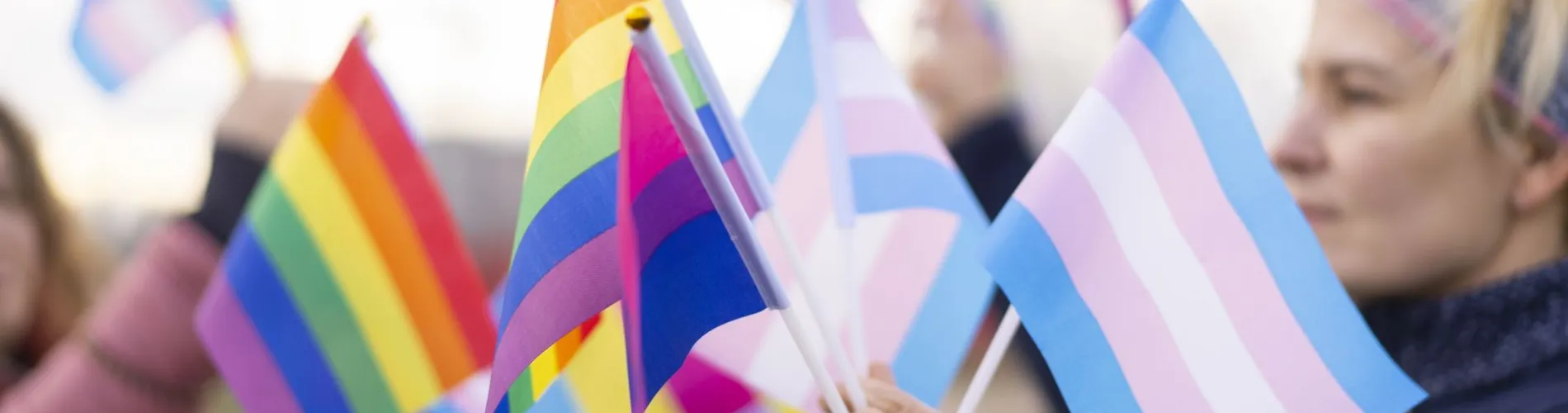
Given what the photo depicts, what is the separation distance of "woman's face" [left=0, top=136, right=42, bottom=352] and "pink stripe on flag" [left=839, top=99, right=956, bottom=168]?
3.20 feet

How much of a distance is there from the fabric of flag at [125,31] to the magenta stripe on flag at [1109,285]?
2.83 ft

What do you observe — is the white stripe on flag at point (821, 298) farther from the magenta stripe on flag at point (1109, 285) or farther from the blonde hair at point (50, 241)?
the blonde hair at point (50, 241)

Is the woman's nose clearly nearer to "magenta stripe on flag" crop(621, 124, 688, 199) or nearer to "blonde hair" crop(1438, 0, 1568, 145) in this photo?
"blonde hair" crop(1438, 0, 1568, 145)

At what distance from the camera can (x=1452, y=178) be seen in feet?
2.40

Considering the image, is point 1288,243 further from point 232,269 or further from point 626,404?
point 232,269

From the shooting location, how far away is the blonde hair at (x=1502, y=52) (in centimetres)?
70

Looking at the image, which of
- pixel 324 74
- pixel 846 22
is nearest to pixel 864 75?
pixel 846 22

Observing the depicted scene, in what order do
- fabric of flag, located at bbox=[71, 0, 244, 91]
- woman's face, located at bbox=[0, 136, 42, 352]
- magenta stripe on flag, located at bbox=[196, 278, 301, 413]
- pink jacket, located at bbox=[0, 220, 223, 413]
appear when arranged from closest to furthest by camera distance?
magenta stripe on flag, located at bbox=[196, 278, 301, 413] < pink jacket, located at bbox=[0, 220, 223, 413] < fabric of flag, located at bbox=[71, 0, 244, 91] < woman's face, located at bbox=[0, 136, 42, 352]

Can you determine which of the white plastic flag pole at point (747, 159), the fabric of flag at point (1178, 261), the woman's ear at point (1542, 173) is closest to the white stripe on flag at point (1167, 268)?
the fabric of flag at point (1178, 261)

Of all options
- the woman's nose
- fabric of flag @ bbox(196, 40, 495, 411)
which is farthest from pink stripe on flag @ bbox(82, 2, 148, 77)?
the woman's nose

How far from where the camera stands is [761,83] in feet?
2.59

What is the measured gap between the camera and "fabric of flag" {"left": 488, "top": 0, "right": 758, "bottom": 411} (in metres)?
0.59

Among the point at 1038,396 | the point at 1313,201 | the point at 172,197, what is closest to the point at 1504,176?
the point at 1313,201

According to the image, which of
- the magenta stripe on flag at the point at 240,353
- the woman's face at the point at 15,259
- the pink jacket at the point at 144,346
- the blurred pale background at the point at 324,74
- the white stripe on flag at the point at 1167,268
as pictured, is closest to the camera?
the white stripe on flag at the point at 1167,268
